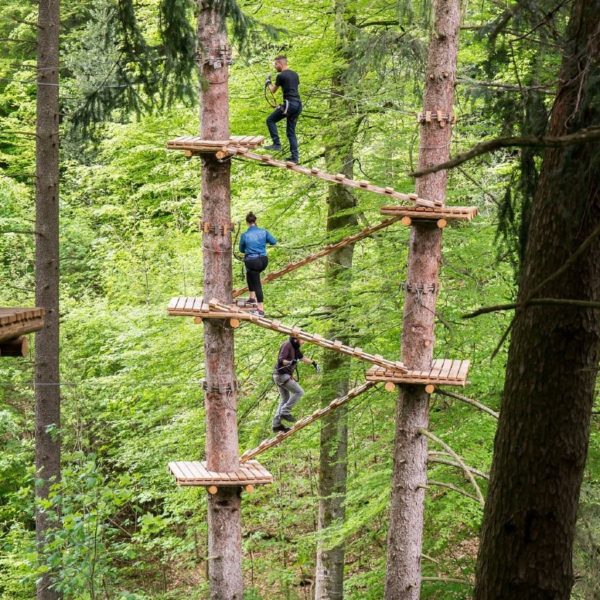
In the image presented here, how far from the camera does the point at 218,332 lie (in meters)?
7.46

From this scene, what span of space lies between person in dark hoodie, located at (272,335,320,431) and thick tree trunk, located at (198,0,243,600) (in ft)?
A: 3.62

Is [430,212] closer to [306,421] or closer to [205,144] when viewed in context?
[205,144]

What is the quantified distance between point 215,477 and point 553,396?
422 centimetres

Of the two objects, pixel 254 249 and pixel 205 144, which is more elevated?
pixel 205 144

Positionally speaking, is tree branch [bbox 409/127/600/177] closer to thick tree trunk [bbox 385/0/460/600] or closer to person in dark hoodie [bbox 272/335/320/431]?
thick tree trunk [bbox 385/0/460/600]

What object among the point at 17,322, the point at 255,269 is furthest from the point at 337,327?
the point at 17,322

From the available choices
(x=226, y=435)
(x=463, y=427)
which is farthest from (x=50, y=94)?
(x=463, y=427)

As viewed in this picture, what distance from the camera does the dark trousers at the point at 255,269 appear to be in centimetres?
775

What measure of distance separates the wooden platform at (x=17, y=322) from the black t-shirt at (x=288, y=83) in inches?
141

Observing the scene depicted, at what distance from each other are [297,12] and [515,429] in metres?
7.68

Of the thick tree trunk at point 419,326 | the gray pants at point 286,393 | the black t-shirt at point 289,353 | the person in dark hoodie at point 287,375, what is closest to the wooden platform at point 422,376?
the thick tree trunk at point 419,326

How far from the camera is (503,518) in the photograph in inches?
147

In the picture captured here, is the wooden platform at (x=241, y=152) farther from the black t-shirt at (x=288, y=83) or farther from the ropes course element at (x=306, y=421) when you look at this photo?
the ropes course element at (x=306, y=421)

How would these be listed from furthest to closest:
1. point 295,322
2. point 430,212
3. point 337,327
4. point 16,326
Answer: point 295,322 < point 337,327 < point 430,212 < point 16,326
